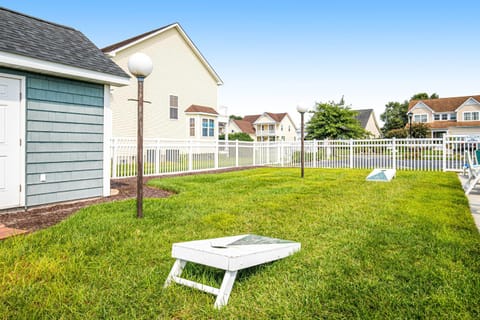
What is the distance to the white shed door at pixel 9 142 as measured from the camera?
524 cm

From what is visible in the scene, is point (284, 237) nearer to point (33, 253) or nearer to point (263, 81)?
point (33, 253)

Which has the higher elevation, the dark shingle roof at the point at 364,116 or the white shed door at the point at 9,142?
the dark shingle roof at the point at 364,116

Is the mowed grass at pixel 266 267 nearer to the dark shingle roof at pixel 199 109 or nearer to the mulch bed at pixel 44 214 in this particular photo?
the mulch bed at pixel 44 214

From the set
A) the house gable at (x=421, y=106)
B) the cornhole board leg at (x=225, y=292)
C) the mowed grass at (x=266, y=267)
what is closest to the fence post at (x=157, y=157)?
the mowed grass at (x=266, y=267)

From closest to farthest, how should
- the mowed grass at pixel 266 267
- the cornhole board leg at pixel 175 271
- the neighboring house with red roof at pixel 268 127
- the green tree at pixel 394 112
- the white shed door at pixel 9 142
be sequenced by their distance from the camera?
the mowed grass at pixel 266 267, the cornhole board leg at pixel 175 271, the white shed door at pixel 9 142, the neighboring house with red roof at pixel 268 127, the green tree at pixel 394 112

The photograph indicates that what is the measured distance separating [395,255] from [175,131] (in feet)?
60.9

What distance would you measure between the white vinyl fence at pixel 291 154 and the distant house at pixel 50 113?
12.1ft

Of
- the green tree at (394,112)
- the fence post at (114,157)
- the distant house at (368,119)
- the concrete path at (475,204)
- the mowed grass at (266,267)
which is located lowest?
the mowed grass at (266,267)

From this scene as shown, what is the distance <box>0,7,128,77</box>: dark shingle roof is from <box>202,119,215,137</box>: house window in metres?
14.2

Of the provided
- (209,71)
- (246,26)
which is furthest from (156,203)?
(209,71)

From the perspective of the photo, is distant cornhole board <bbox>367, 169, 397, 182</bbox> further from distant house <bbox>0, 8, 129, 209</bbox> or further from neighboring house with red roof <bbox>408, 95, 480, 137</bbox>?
neighboring house with red roof <bbox>408, 95, 480, 137</bbox>

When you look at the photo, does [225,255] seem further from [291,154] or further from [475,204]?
[291,154]

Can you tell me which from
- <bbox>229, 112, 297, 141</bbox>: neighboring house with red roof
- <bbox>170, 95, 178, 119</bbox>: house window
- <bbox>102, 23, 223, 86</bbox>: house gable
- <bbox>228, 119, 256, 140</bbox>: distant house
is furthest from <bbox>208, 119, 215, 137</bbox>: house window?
<bbox>228, 119, 256, 140</bbox>: distant house

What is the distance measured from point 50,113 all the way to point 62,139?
526 millimetres
